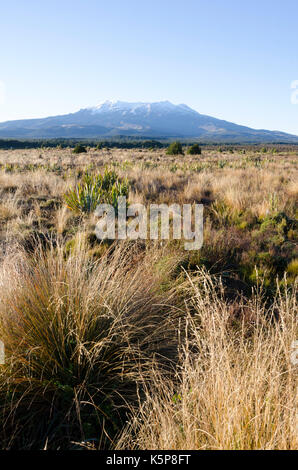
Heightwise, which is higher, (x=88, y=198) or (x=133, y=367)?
(x=88, y=198)

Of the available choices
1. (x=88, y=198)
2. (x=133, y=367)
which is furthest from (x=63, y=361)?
(x=88, y=198)

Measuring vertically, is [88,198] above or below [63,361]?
above

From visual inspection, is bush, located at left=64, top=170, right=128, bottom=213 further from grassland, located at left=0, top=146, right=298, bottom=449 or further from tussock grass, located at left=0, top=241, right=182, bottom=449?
tussock grass, located at left=0, top=241, right=182, bottom=449

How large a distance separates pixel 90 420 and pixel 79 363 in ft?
1.21

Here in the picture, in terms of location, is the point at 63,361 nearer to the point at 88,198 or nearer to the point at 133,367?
the point at 133,367

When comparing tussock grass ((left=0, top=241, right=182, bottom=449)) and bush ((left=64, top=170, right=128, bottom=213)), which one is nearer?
tussock grass ((left=0, top=241, right=182, bottom=449))

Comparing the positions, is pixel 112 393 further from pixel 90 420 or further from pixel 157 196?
pixel 157 196

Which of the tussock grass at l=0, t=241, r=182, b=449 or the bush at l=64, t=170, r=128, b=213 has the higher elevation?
the bush at l=64, t=170, r=128, b=213

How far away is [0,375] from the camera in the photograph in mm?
2074

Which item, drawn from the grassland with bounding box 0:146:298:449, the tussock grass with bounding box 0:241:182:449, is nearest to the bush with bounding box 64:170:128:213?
the grassland with bounding box 0:146:298:449

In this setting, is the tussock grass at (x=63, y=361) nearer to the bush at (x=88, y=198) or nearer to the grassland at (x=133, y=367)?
the grassland at (x=133, y=367)

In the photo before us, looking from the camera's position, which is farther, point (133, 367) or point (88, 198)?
point (88, 198)

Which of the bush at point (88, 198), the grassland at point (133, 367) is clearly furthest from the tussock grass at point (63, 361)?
the bush at point (88, 198)

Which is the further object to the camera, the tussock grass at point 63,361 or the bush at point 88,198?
the bush at point 88,198
